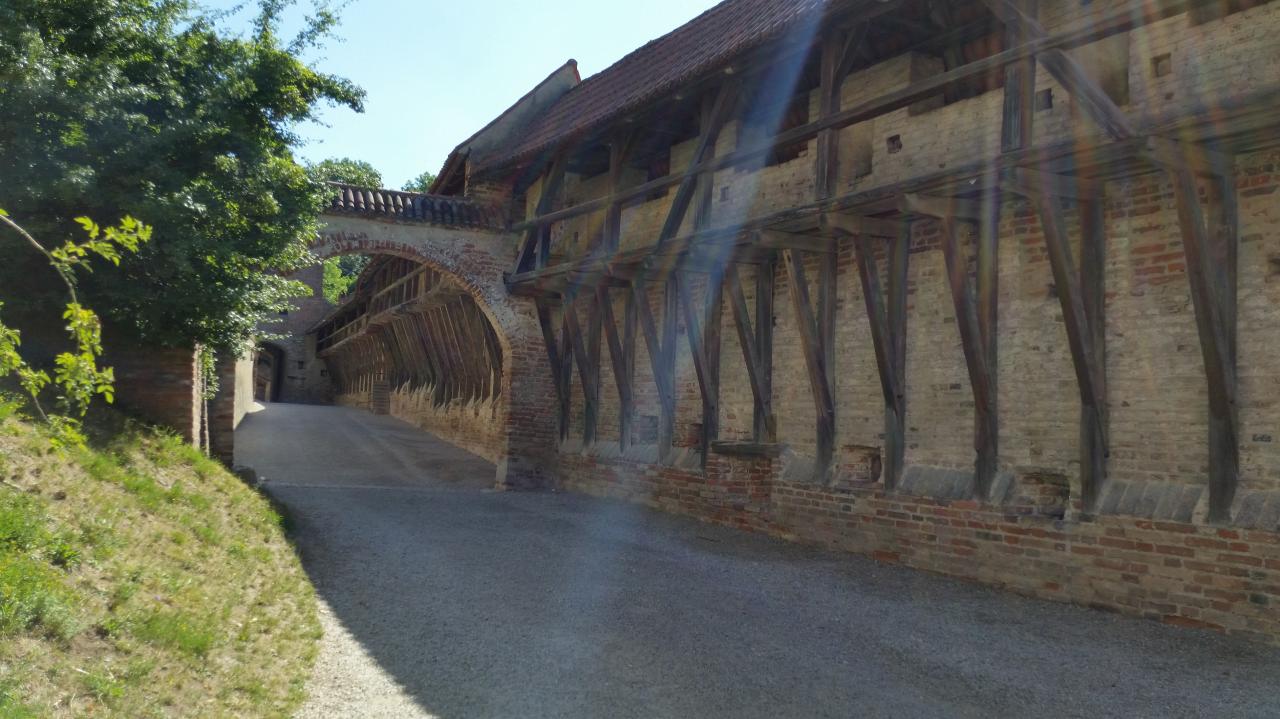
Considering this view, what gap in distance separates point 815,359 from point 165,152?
20.0ft

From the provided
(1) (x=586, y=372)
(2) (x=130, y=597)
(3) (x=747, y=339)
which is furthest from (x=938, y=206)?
(1) (x=586, y=372)

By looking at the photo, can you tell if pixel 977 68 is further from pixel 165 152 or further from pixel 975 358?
pixel 165 152

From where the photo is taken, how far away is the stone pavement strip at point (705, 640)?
489 centimetres

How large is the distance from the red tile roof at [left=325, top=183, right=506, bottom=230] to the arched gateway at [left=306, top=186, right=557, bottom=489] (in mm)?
15

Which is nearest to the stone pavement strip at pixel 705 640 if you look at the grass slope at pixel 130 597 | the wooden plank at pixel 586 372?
the grass slope at pixel 130 597

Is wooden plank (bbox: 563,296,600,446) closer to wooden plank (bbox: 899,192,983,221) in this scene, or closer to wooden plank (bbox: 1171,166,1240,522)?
wooden plank (bbox: 899,192,983,221)

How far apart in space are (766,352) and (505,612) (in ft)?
16.2

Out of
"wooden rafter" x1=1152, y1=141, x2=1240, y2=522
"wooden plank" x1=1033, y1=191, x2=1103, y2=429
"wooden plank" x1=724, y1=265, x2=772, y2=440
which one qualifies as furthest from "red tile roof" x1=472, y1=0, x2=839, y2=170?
"wooden rafter" x1=1152, y1=141, x2=1240, y2=522

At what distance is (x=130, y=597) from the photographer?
4.78 meters

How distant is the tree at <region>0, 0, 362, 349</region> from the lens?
6.92m

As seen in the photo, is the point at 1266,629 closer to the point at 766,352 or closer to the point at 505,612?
the point at 505,612

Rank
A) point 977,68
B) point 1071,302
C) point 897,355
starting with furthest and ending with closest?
point 897,355 < point 977,68 < point 1071,302

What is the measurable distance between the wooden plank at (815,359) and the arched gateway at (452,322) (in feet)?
20.1

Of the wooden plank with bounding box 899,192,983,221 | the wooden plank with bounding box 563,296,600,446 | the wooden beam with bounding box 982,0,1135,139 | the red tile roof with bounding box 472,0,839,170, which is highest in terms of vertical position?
the red tile roof with bounding box 472,0,839,170
